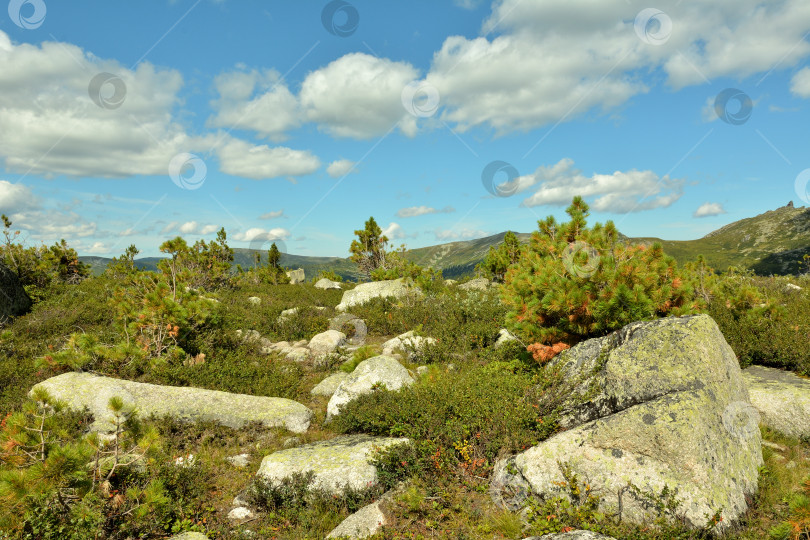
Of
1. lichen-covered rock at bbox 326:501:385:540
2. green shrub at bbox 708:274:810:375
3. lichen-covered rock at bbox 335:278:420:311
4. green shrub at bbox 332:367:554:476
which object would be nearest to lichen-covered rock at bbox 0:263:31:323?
lichen-covered rock at bbox 335:278:420:311

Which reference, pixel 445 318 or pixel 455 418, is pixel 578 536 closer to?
pixel 455 418

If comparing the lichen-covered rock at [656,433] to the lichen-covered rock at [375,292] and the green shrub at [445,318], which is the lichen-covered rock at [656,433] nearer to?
the green shrub at [445,318]

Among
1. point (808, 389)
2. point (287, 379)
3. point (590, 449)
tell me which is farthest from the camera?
point (287, 379)

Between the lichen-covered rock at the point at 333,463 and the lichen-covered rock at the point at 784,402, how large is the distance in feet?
20.8

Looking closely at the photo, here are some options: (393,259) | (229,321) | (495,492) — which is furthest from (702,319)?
(393,259)

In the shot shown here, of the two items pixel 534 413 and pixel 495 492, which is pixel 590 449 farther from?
pixel 495 492

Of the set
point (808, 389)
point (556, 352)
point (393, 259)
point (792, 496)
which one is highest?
point (393, 259)

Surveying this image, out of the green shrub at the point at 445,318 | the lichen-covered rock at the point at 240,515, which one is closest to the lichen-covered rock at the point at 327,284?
the green shrub at the point at 445,318

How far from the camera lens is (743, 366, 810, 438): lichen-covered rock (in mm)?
6402

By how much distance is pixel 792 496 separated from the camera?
466cm

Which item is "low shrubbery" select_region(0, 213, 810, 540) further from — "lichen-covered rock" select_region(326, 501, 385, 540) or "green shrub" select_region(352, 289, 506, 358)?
"lichen-covered rock" select_region(326, 501, 385, 540)

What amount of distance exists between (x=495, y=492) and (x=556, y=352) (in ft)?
11.1

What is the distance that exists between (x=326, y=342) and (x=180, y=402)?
547 centimetres

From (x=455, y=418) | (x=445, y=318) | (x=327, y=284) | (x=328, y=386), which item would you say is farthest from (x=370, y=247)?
(x=455, y=418)
